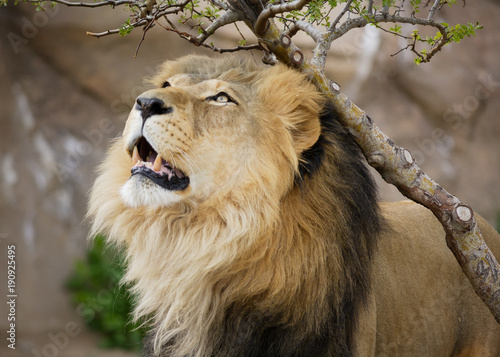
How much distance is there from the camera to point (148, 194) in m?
2.66

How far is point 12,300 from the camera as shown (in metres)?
6.65

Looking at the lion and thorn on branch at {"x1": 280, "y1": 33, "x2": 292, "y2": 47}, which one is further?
thorn on branch at {"x1": 280, "y1": 33, "x2": 292, "y2": 47}

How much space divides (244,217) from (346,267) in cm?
52

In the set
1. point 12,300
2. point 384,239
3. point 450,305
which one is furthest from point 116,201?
point 12,300

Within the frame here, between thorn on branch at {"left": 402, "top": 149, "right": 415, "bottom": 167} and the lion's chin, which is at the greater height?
thorn on branch at {"left": 402, "top": 149, "right": 415, "bottom": 167}

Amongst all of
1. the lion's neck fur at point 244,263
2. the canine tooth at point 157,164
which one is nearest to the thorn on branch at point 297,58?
the lion's neck fur at point 244,263

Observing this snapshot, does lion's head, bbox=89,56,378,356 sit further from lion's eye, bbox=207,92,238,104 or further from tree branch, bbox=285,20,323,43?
tree branch, bbox=285,20,323,43

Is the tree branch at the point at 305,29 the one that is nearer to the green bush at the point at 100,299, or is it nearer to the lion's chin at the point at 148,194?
the lion's chin at the point at 148,194

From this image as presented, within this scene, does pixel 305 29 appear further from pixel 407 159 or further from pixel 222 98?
pixel 407 159

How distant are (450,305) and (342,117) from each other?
4.55 feet

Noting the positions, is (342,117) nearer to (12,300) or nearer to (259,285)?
(259,285)

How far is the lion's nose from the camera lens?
2.59 m

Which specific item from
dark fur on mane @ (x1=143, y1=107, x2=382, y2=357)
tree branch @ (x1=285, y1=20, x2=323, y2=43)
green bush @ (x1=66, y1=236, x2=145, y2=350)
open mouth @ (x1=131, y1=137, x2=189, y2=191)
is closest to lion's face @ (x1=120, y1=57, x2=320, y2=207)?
open mouth @ (x1=131, y1=137, x2=189, y2=191)

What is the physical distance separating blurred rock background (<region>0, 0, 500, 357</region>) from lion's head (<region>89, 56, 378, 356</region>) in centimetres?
418
